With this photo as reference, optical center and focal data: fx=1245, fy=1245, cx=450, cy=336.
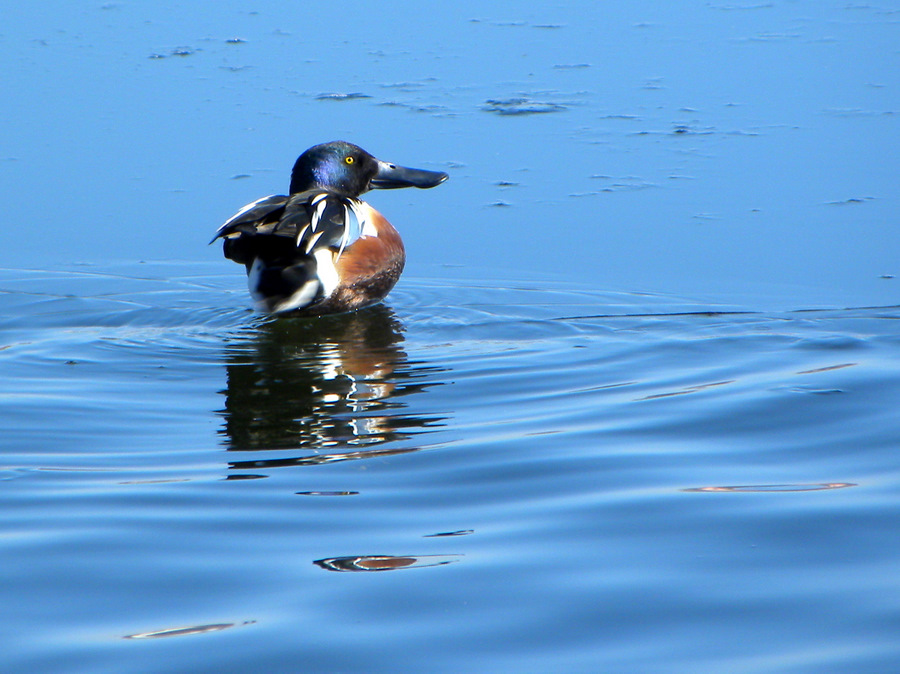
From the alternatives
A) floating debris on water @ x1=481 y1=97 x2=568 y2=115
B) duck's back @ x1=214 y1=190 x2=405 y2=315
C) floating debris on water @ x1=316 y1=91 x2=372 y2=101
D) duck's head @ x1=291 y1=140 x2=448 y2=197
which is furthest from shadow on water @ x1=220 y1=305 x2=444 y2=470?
floating debris on water @ x1=316 y1=91 x2=372 y2=101

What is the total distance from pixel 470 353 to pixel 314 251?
4.03ft

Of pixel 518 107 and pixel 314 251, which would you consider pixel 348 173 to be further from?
pixel 518 107

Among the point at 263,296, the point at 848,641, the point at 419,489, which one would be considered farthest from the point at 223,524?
the point at 263,296

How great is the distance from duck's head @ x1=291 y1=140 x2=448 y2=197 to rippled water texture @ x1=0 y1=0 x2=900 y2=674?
1.18 ft

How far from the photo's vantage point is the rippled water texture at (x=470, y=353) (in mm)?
2582

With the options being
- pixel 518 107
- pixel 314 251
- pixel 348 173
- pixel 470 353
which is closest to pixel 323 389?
pixel 470 353

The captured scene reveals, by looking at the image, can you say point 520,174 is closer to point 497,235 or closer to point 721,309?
point 497,235

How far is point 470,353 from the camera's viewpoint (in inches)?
206

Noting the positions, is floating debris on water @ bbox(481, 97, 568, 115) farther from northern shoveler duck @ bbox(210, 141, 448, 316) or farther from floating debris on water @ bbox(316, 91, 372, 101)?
northern shoveler duck @ bbox(210, 141, 448, 316)

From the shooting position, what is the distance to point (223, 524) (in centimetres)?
312

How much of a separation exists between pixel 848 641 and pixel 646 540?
0.66 meters

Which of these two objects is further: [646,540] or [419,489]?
[419,489]

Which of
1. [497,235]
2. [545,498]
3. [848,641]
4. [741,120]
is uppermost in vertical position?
[741,120]

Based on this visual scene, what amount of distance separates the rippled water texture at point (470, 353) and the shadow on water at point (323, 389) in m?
0.03
